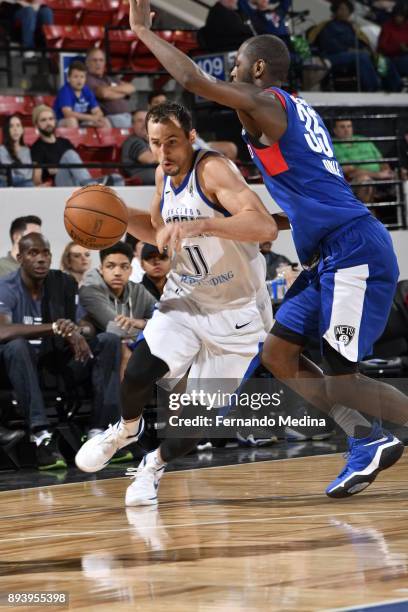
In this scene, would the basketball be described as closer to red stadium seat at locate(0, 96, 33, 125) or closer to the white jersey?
the white jersey

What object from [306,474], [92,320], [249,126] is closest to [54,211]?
[92,320]

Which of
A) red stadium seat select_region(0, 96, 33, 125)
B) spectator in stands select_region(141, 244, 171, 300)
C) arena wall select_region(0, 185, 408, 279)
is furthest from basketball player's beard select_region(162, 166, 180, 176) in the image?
red stadium seat select_region(0, 96, 33, 125)

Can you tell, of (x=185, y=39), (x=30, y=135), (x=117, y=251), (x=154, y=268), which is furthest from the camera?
(x=185, y=39)

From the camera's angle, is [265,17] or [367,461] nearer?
[367,461]

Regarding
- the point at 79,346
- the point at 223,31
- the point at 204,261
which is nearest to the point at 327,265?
the point at 204,261

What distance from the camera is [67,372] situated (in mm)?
7082

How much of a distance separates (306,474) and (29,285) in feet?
7.74

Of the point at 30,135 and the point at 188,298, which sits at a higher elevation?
the point at 30,135

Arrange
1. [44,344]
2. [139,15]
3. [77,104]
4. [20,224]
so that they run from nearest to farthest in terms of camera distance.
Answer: [139,15] → [44,344] → [20,224] → [77,104]

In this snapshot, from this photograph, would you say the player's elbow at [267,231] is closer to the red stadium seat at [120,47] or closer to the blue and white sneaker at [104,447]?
the blue and white sneaker at [104,447]

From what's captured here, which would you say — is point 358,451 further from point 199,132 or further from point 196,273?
point 199,132

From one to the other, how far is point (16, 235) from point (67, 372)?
3.88 ft

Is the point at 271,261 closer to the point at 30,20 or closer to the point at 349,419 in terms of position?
the point at 349,419

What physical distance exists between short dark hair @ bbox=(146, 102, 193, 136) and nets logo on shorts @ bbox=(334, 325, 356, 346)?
112 cm
